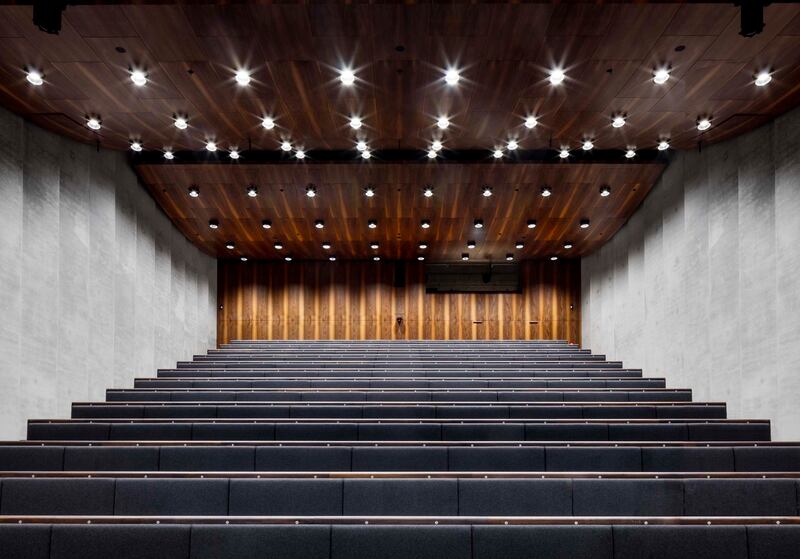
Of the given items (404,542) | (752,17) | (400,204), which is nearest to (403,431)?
(404,542)

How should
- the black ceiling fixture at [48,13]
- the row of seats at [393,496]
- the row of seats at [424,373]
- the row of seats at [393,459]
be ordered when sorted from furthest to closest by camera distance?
the row of seats at [424,373] → the row of seats at [393,459] → the black ceiling fixture at [48,13] → the row of seats at [393,496]

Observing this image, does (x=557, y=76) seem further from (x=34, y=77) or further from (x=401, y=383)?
(x=34, y=77)

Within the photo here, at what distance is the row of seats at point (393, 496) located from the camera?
243 cm

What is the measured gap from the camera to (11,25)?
2.99 m

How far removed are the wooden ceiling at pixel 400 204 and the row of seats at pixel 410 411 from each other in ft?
7.34

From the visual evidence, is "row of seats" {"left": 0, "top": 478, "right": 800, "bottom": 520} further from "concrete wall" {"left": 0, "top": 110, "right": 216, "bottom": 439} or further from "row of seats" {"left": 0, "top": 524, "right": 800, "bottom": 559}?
"concrete wall" {"left": 0, "top": 110, "right": 216, "bottom": 439}

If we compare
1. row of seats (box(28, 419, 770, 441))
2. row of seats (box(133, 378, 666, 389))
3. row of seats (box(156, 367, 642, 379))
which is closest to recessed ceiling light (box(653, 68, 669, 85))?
row of seats (box(28, 419, 770, 441))

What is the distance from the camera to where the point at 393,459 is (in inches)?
116

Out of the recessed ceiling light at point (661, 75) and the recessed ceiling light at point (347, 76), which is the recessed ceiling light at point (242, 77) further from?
the recessed ceiling light at point (661, 75)

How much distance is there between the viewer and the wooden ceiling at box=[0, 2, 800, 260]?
9.83 ft

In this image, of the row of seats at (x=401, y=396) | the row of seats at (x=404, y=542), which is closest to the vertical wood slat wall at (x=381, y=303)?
the row of seats at (x=401, y=396)

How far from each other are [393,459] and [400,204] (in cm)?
370

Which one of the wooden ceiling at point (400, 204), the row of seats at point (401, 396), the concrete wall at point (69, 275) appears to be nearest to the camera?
the concrete wall at point (69, 275)

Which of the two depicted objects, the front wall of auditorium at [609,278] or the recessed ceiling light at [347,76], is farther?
the front wall of auditorium at [609,278]
